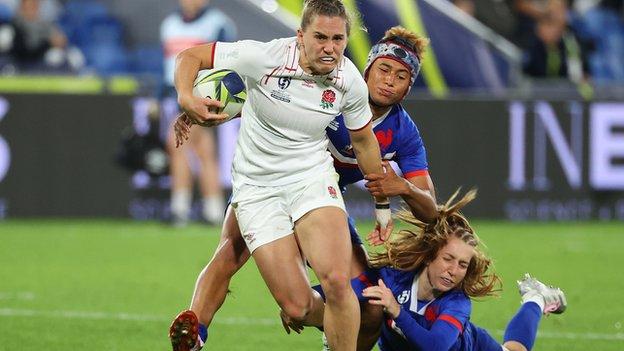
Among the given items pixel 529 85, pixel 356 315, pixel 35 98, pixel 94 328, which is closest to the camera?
pixel 356 315

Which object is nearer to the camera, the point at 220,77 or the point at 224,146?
the point at 220,77

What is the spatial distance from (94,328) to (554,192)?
7958 mm

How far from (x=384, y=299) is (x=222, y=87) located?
4.39ft

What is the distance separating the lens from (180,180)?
13.8 metres

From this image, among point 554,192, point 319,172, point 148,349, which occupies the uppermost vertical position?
point 319,172

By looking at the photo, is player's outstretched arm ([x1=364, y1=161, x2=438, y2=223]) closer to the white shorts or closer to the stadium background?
the white shorts

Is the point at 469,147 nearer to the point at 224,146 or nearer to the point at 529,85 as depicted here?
the point at 529,85

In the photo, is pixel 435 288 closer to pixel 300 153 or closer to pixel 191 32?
pixel 300 153

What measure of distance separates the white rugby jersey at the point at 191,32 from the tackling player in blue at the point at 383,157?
7017 millimetres

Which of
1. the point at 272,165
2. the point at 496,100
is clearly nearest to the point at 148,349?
the point at 272,165

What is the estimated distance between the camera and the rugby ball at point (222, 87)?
6363 millimetres

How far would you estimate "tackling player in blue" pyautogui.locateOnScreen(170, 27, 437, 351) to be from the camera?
6.63 m

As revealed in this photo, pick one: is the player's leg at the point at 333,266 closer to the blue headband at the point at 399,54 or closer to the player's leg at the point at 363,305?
the player's leg at the point at 363,305

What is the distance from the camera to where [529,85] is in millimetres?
15352
